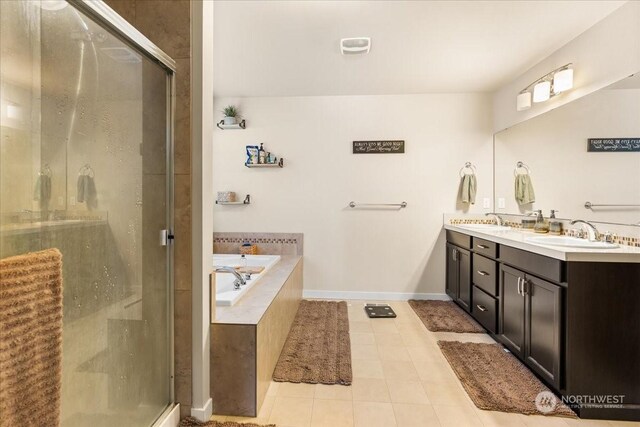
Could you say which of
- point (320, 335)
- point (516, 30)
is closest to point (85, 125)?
point (320, 335)

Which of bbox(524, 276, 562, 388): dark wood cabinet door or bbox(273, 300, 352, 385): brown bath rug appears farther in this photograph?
bbox(273, 300, 352, 385): brown bath rug

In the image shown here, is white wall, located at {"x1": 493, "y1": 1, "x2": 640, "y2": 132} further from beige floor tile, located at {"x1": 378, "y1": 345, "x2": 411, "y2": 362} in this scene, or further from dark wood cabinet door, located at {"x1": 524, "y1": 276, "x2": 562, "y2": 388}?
beige floor tile, located at {"x1": 378, "y1": 345, "x2": 411, "y2": 362}

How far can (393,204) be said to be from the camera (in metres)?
3.62

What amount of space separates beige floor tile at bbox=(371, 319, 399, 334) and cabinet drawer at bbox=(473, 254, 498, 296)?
816mm

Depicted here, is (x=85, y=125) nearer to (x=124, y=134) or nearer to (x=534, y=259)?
(x=124, y=134)

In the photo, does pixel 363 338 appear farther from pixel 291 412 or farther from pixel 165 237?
pixel 165 237

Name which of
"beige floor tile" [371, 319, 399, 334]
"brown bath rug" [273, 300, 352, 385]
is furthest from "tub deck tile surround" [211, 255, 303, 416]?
"beige floor tile" [371, 319, 399, 334]

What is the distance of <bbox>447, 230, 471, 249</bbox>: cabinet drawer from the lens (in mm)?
2990

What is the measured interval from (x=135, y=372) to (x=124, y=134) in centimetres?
95

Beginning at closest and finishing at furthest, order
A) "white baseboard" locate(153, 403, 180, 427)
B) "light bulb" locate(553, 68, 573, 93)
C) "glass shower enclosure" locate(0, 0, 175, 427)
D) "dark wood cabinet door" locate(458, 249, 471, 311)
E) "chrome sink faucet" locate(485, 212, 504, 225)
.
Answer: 1. "glass shower enclosure" locate(0, 0, 175, 427)
2. "white baseboard" locate(153, 403, 180, 427)
3. "light bulb" locate(553, 68, 573, 93)
4. "dark wood cabinet door" locate(458, 249, 471, 311)
5. "chrome sink faucet" locate(485, 212, 504, 225)

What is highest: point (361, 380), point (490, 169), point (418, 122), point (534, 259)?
point (418, 122)

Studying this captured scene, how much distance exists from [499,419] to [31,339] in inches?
77.9

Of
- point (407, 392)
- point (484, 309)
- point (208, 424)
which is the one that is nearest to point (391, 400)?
point (407, 392)

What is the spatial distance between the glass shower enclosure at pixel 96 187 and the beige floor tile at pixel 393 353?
56.6 inches
